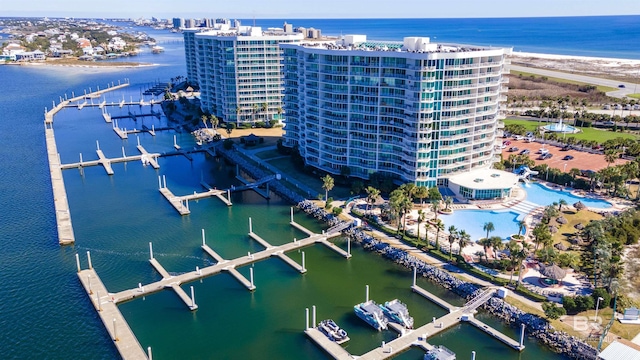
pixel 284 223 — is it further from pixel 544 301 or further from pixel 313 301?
pixel 544 301

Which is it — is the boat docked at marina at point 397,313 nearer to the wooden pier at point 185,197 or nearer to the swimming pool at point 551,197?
the swimming pool at point 551,197

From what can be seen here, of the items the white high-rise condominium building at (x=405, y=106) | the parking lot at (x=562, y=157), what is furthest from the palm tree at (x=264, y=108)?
the parking lot at (x=562, y=157)

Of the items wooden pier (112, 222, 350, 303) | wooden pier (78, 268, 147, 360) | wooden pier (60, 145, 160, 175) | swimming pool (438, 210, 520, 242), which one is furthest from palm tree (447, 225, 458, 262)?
wooden pier (60, 145, 160, 175)

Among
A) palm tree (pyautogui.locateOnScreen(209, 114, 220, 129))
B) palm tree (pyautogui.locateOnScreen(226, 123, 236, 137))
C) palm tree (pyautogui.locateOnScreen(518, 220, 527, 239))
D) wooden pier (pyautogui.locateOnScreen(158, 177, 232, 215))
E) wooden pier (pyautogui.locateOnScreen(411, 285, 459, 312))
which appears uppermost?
palm tree (pyautogui.locateOnScreen(209, 114, 220, 129))

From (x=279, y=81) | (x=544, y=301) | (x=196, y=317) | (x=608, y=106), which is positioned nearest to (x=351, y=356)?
(x=196, y=317)

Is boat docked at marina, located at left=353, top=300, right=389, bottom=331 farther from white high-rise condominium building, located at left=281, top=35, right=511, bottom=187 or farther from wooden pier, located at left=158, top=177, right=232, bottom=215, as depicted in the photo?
wooden pier, located at left=158, top=177, right=232, bottom=215
